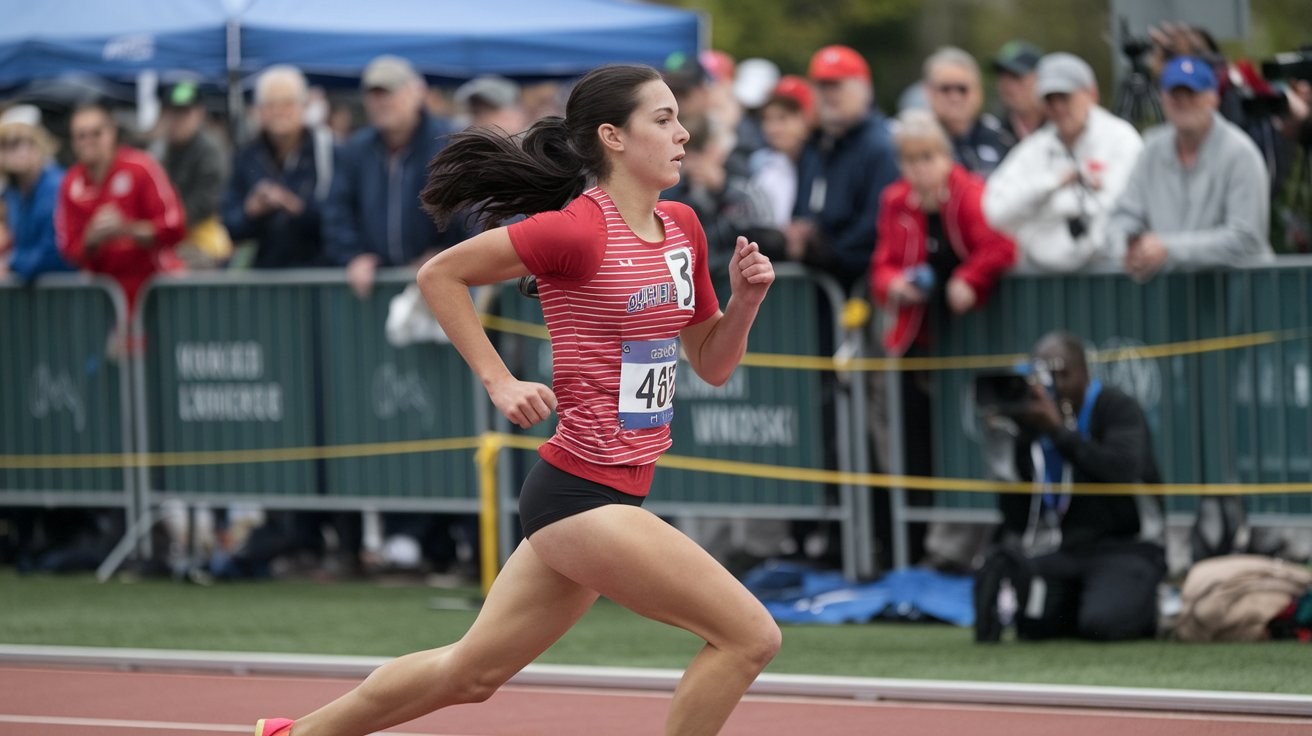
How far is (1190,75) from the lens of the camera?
379 inches

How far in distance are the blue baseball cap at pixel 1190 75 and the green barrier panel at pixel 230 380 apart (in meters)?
5.11

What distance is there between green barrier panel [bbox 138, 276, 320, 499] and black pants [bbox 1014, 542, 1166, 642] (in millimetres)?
4783

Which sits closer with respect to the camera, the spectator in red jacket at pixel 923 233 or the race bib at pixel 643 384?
the race bib at pixel 643 384

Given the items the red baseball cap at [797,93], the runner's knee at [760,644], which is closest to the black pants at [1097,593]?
the runner's knee at [760,644]

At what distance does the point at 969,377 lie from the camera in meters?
10.5

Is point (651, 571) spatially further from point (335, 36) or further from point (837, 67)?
point (335, 36)

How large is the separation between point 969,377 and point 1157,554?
1.65 meters

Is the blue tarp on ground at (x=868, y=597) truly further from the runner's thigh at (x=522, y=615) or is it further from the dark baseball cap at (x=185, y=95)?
the dark baseball cap at (x=185, y=95)

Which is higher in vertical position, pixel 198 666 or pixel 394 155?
pixel 394 155

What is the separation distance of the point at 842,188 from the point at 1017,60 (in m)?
1.83

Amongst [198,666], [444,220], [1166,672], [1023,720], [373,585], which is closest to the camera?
[444,220]

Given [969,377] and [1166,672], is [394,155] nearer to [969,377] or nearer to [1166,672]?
[969,377]

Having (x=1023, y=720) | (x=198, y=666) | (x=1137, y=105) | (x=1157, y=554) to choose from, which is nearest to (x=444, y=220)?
(x=1023, y=720)

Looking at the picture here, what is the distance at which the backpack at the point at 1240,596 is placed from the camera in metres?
8.80
